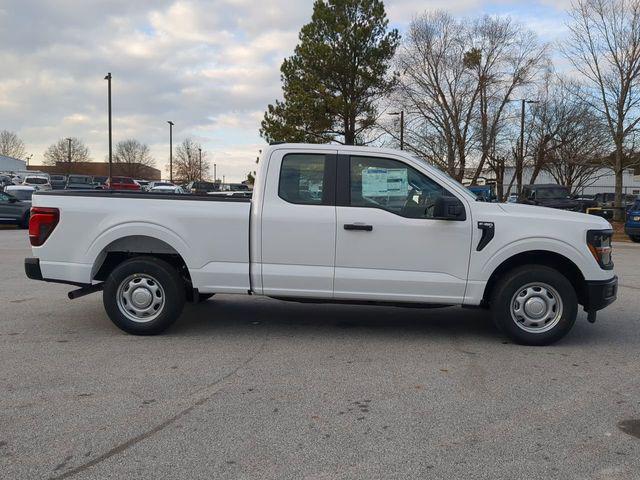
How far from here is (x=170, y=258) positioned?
611 cm

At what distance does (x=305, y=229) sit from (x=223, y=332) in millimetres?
1531

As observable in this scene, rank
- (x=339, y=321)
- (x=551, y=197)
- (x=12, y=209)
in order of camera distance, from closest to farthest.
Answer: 1. (x=339, y=321)
2. (x=12, y=209)
3. (x=551, y=197)

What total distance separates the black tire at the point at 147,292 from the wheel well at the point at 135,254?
11 centimetres

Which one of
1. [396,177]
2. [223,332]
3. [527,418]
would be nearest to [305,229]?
[396,177]

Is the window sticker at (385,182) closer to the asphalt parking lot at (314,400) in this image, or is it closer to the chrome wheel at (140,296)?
the asphalt parking lot at (314,400)

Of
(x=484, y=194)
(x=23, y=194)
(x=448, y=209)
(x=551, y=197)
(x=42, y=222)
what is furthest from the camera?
(x=484, y=194)

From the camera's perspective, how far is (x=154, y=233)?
5.79 meters

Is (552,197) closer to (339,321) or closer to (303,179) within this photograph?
(339,321)

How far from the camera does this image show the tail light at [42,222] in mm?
5863

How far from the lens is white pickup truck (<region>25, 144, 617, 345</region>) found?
5590 millimetres

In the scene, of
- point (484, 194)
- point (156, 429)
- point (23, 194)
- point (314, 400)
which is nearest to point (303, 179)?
point (314, 400)

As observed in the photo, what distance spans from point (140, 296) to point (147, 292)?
0.26 ft

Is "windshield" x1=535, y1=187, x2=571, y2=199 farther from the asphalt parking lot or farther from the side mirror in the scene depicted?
the side mirror

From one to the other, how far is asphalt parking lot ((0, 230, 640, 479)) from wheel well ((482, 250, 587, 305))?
55 cm
